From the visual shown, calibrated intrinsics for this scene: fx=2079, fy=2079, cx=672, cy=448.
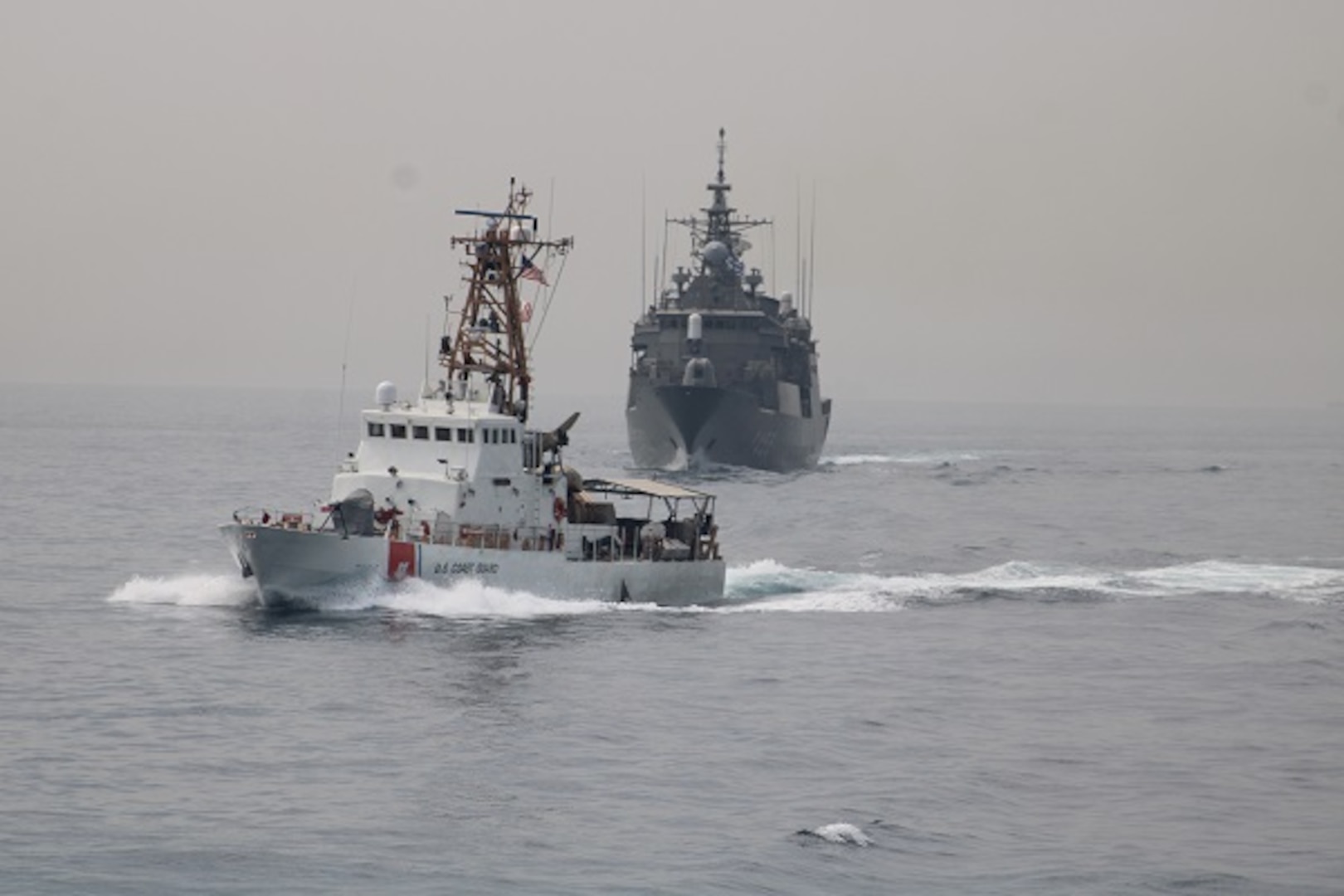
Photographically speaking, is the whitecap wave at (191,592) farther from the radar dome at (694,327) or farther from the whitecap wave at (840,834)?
the radar dome at (694,327)

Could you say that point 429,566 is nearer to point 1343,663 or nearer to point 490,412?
point 490,412

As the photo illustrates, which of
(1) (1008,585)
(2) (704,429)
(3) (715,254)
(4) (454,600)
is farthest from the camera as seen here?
(3) (715,254)

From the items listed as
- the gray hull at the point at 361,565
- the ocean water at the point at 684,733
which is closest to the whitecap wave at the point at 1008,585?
the ocean water at the point at 684,733

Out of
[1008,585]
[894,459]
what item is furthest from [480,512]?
[894,459]

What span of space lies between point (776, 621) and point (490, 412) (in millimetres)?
10318

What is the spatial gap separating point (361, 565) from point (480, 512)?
13.0 feet

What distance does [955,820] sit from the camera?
3538 centimetres

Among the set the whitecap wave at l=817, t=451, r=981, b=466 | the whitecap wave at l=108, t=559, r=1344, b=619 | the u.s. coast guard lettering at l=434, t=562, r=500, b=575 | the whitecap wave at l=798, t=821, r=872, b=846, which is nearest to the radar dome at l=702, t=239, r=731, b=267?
the whitecap wave at l=817, t=451, r=981, b=466

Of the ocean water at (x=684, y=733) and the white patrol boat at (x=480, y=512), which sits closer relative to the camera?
the ocean water at (x=684, y=733)

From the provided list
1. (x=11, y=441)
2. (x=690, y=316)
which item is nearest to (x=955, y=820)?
(x=690, y=316)

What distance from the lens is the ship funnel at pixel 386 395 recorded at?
5733 centimetres

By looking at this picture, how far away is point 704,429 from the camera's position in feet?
466

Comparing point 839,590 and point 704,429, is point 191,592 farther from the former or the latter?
point 704,429

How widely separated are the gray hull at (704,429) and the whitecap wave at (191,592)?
80.0 metres
